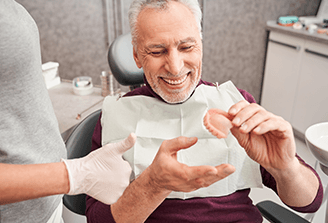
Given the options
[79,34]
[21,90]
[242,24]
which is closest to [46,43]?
[79,34]

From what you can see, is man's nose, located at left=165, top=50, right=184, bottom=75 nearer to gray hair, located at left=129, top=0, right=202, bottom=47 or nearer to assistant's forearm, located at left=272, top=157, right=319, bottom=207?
gray hair, located at left=129, top=0, right=202, bottom=47

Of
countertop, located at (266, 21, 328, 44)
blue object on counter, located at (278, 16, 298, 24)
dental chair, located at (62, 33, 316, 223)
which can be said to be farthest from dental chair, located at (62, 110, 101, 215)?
Result: blue object on counter, located at (278, 16, 298, 24)

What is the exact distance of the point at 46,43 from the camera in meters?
3.30

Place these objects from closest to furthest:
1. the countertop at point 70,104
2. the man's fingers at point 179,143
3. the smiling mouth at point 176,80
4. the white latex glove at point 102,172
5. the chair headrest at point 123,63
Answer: the man's fingers at point 179,143
the white latex glove at point 102,172
the smiling mouth at point 176,80
the chair headrest at point 123,63
the countertop at point 70,104

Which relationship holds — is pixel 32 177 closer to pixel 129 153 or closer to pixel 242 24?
pixel 129 153

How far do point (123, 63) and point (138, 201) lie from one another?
2.87ft

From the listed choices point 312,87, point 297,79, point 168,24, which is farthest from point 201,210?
point 297,79

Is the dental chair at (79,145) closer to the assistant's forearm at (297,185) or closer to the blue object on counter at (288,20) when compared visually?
the assistant's forearm at (297,185)

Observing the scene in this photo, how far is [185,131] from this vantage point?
3.91ft

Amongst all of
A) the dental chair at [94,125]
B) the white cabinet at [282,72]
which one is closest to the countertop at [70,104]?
the dental chair at [94,125]

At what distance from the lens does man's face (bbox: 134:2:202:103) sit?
1.03 metres

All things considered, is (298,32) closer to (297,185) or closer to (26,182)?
(297,185)

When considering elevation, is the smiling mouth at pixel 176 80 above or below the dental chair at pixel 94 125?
above

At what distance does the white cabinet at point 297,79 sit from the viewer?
2594 mm
